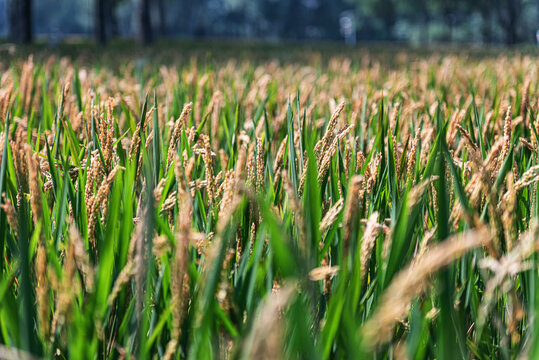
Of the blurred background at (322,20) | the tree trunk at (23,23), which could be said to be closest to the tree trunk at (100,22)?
the tree trunk at (23,23)

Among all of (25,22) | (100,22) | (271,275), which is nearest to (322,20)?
(100,22)

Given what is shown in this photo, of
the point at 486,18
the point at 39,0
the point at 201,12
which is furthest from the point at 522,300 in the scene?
the point at 39,0

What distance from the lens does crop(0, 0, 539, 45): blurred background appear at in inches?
1547

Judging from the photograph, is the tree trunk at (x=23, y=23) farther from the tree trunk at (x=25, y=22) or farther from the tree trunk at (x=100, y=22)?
the tree trunk at (x=100, y=22)

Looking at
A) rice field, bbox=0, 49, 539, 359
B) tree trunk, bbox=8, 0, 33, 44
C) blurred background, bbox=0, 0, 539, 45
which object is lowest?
rice field, bbox=0, 49, 539, 359

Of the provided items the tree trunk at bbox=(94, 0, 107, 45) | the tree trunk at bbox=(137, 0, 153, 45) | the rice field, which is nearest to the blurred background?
the tree trunk at bbox=(94, 0, 107, 45)

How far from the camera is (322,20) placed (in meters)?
64.9

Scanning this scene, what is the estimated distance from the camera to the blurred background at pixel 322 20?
39303mm

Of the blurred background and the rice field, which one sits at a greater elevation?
the blurred background

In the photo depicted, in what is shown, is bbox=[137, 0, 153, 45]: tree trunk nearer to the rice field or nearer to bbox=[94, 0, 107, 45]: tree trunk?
bbox=[94, 0, 107, 45]: tree trunk

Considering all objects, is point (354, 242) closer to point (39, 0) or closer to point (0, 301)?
point (0, 301)

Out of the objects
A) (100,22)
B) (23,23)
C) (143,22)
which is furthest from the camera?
(100,22)

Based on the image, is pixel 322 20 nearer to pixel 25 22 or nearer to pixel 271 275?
pixel 25 22

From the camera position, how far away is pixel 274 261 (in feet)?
2.36
